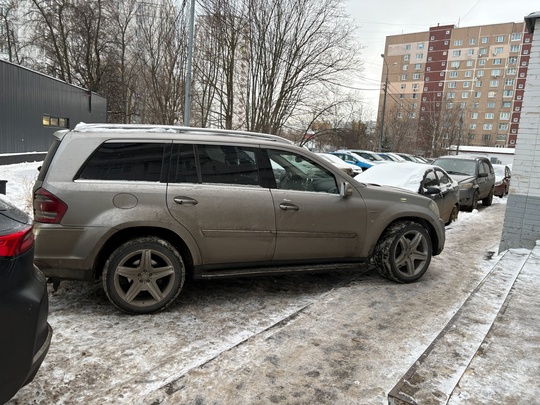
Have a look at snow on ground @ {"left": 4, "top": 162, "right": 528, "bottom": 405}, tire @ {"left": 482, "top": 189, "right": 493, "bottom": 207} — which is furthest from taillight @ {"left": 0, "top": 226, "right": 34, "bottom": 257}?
tire @ {"left": 482, "top": 189, "right": 493, "bottom": 207}

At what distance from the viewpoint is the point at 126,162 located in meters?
3.69

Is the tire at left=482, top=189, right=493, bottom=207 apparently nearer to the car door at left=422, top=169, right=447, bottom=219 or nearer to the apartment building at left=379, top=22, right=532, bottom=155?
the car door at left=422, top=169, right=447, bottom=219

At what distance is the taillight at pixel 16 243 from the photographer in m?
1.86

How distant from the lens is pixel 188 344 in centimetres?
324

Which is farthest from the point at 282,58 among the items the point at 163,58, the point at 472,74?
the point at 472,74

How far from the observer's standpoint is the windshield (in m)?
12.5

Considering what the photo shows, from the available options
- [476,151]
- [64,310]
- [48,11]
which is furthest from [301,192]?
[476,151]

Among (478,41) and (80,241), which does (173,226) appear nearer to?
(80,241)

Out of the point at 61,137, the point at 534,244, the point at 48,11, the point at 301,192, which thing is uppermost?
the point at 48,11

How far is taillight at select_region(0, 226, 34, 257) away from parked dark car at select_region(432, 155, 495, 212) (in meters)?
11.8

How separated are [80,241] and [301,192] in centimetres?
219

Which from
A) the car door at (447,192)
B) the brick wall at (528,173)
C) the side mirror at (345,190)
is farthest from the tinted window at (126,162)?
the car door at (447,192)

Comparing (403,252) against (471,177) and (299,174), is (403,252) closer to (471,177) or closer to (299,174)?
(299,174)

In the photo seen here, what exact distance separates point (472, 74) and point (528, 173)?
9730 centimetres
